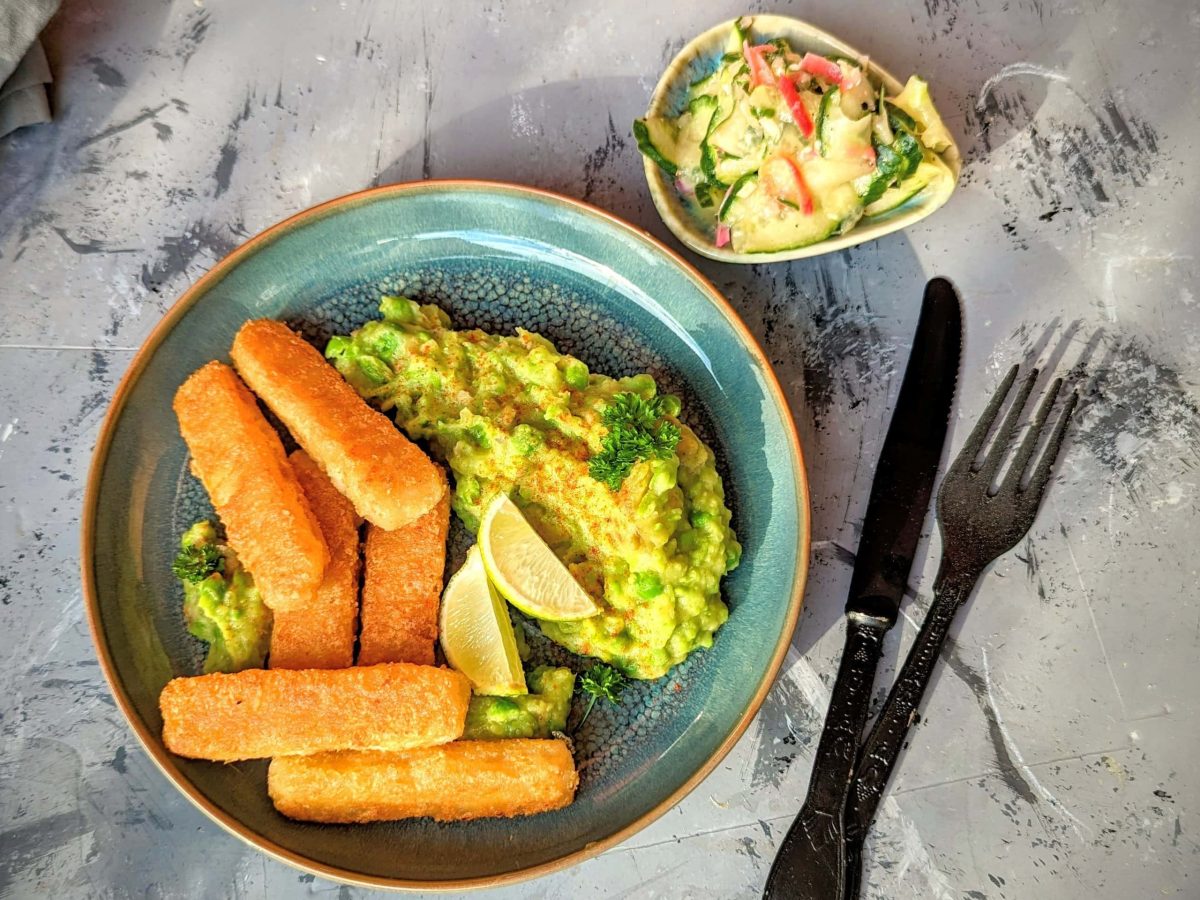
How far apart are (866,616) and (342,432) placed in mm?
1826

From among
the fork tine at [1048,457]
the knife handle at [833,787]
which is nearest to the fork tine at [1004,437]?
the fork tine at [1048,457]

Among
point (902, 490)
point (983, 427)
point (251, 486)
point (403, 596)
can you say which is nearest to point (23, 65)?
point (251, 486)

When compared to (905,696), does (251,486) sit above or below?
above

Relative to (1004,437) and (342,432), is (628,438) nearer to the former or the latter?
(342,432)

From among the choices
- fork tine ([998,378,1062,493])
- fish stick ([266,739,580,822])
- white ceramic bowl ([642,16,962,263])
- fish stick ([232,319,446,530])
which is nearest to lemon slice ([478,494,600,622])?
fish stick ([232,319,446,530])

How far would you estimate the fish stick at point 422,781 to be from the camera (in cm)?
245

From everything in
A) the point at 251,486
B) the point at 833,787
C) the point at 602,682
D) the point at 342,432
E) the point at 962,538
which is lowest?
the point at 833,787

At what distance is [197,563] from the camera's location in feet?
8.02

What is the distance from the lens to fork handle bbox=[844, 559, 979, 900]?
2.79 m

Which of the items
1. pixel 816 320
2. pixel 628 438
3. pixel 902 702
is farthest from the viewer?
pixel 816 320

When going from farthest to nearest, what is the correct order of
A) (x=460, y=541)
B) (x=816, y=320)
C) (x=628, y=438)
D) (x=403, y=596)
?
(x=816, y=320) → (x=460, y=541) → (x=403, y=596) → (x=628, y=438)

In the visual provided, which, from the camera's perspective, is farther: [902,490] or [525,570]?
[902,490]

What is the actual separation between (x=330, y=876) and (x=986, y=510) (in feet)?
7.85

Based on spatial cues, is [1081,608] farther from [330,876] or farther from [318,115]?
[318,115]
